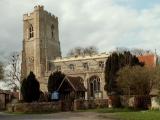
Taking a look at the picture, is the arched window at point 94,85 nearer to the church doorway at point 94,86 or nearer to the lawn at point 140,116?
the church doorway at point 94,86

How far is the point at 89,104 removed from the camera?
50.2 metres

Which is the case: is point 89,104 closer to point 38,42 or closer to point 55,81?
point 55,81

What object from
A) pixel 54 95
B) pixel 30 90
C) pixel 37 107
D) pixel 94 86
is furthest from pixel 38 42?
pixel 37 107

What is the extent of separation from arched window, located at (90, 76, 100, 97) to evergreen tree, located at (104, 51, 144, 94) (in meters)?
16.8

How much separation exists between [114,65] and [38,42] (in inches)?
1342

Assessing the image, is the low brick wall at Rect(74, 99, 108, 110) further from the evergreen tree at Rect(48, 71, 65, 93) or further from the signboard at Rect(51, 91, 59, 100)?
the evergreen tree at Rect(48, 71, 65, 93)

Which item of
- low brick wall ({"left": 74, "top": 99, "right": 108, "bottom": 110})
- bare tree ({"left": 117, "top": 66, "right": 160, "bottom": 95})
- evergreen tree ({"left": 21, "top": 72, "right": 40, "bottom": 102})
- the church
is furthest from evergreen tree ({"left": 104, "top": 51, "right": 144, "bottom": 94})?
the church

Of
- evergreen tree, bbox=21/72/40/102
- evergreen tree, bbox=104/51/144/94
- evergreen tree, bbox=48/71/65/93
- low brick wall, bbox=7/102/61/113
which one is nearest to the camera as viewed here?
low brick wall, bbox=7/102/61/113

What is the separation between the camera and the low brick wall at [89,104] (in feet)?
158

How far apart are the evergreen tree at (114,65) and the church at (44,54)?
19.7 m

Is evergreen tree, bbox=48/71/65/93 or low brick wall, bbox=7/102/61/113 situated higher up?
evergreen tree, bbox=48/71/65/93

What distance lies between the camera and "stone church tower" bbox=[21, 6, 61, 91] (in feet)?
284

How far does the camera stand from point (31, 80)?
168 ft

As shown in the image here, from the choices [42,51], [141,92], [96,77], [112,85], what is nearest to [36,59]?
[42,51]
